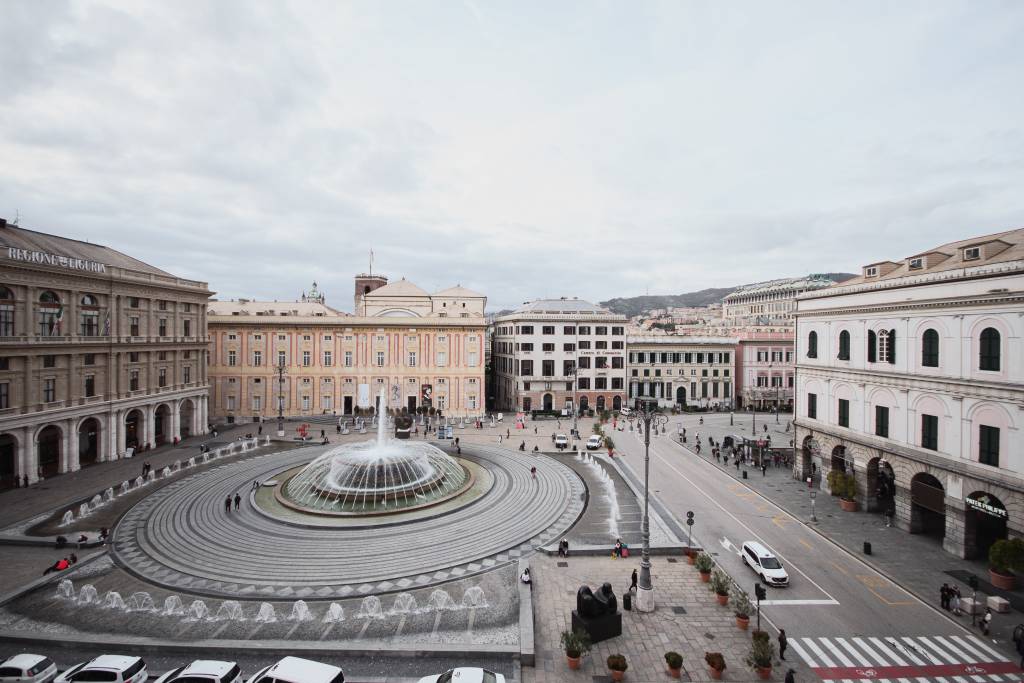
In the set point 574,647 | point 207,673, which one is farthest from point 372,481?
point 574,647

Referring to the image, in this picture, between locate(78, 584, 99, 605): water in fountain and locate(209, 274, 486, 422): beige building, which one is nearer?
locate(78, 584, 99, 605): water in fountain

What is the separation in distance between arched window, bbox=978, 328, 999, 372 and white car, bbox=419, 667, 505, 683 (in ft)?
85.3

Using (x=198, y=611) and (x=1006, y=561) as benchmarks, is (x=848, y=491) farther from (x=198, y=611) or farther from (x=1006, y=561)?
(x=198, y=611)

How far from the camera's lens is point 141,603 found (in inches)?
750

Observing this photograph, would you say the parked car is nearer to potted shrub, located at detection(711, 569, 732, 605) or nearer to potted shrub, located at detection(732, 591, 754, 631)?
potted shrub, located at detection(732, 591, 754, 631)

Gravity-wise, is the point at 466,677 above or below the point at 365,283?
below

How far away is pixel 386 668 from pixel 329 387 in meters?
51.9

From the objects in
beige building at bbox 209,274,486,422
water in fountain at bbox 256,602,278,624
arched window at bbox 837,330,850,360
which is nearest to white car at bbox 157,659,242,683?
water in fountain at bbox 256,602,278,624

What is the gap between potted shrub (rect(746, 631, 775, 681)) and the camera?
1467 cm

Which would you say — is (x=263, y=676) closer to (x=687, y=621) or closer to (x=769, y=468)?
(x=687, y=621)

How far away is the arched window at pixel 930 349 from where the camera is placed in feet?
84.1

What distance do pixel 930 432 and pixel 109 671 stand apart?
36.4 metres

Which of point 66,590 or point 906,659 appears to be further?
point 66,590

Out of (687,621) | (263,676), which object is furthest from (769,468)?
(263,676)
